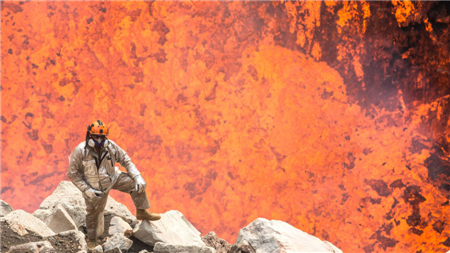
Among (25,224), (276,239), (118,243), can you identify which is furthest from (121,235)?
(276,239)

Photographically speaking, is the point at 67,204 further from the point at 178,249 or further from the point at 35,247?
the point at 178,249

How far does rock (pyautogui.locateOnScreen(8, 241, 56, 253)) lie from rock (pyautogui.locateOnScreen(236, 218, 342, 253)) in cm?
192

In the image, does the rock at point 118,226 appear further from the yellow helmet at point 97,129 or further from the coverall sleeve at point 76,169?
the yellow helmet at point 97,129

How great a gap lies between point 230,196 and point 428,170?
3.46 m

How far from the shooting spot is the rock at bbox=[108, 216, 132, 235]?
14.1ft

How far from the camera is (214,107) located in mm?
7363

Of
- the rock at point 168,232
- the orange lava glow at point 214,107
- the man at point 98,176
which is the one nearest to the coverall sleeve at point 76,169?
the man at point 98,176

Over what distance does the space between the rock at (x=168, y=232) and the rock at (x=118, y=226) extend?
19 centimetres

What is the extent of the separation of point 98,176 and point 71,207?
85cm

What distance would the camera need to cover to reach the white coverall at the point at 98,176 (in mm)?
3898

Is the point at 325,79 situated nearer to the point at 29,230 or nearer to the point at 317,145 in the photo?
the point at 317,145

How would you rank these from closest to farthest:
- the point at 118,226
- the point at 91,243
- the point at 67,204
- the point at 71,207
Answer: the point at 91,243
the point at 118,226
the point at 71,207
the point at 67,204

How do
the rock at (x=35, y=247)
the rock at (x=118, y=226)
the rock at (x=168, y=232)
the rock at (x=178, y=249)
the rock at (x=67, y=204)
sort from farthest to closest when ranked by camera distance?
the rock at (x=67, y=204) < the rock at (x=118, y=226) < the rock at (x=168, y=232) < the rock at (x=178, y=249) < the rock at (x=35, y=247)

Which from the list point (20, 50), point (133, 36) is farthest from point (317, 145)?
point (20, 50)
